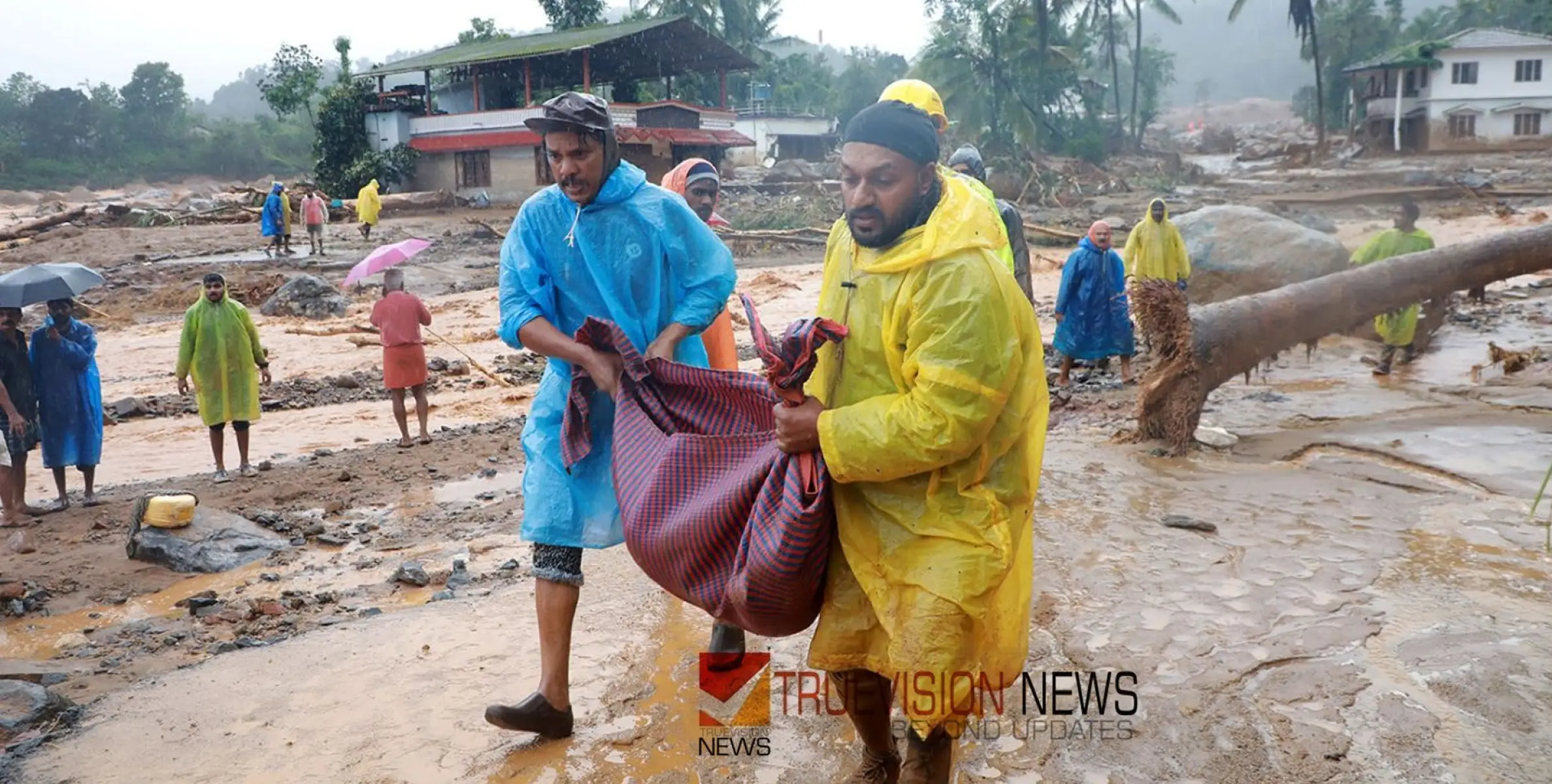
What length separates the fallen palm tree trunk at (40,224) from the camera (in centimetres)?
2292

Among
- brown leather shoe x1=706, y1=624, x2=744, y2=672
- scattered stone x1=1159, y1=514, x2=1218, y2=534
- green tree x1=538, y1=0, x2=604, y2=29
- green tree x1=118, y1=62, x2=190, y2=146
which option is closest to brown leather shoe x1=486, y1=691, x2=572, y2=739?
brown leather shoe x1=706, y1=624, x2=744, y2=672

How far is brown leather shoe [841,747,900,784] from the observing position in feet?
9.07

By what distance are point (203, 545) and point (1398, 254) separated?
9.06 m

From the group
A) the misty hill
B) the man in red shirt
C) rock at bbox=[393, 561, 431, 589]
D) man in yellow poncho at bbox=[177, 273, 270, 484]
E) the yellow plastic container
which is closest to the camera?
rock at bbox=[393, 561, 431, 589]

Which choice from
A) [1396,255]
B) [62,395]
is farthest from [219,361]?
[1396,255]

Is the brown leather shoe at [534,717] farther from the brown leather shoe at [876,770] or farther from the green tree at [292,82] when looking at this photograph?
the green tree at [292,82]

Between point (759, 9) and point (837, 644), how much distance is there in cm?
4880

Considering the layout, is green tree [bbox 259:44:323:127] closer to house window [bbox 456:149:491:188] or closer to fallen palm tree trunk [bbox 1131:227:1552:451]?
house window [bbox 456:149:491:188]

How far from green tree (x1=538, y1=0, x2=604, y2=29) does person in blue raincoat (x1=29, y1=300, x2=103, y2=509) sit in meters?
30.9

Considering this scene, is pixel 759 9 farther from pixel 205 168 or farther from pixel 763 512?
pixel 763 512

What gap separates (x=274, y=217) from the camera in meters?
21.1

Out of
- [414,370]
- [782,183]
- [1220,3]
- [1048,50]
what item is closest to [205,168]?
[782,183]

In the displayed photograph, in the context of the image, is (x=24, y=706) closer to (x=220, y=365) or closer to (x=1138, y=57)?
(x=220, y=365)

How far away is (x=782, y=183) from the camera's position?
31.8 metres
